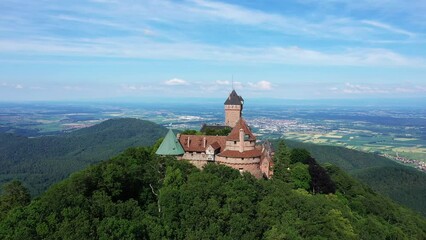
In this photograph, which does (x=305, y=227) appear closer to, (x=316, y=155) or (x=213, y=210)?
(x=213, y=210)

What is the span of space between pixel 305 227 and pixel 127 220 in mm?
18257

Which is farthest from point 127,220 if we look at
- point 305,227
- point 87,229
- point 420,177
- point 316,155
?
point 316,155

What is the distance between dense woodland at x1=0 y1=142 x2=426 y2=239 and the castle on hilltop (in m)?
1.99

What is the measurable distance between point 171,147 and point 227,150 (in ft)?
24.2

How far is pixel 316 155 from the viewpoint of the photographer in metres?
187

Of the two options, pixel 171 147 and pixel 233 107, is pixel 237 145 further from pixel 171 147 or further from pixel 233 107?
pixel 233 107

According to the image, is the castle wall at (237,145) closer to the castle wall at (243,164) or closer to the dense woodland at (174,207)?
the castle wall at (243,164)

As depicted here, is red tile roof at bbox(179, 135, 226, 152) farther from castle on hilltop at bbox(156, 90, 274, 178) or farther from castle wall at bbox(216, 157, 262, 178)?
castle wall at bbox(216, 157, 262, 178)

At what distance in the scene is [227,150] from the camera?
50.8 meters

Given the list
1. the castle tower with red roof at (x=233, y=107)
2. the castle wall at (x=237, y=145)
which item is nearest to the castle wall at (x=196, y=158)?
the castle wall at (x=237, y=145)

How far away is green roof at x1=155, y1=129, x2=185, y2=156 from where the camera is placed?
→ 50812 mm

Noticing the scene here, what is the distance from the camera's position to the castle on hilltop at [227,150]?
163 feet

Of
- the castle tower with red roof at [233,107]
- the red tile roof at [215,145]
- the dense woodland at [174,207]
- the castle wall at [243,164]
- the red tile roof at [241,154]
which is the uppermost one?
the castle tower with red roof at [233,107]

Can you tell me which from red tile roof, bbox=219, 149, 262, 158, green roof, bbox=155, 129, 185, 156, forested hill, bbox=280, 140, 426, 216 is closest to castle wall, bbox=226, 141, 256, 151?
red tile roof, bbox=219, 149, 262, 158
